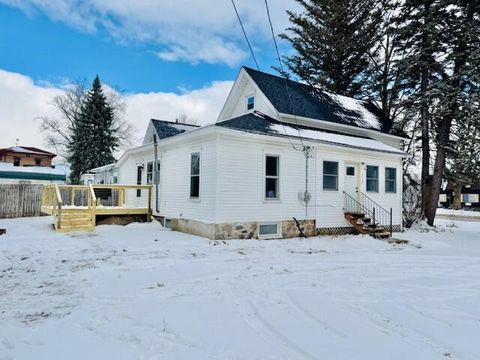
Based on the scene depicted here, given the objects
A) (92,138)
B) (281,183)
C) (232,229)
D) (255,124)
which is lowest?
(232,229)

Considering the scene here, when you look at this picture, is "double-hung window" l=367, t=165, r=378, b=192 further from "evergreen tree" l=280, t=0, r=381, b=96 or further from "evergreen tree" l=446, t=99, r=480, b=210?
"evergreen tree" l=280, t=0, r=381, b=96

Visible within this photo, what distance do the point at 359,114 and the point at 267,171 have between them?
370 inches

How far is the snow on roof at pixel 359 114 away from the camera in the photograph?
1655 cm

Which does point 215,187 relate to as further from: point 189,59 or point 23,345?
point 189,59

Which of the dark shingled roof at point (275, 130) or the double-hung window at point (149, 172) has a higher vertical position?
the dark shingled roof at point (275, 130)

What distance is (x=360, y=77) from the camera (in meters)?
23.8

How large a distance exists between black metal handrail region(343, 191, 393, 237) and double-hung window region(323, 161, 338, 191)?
625 mm

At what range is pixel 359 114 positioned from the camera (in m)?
17.7

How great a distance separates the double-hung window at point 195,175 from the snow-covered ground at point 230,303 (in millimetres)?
2715

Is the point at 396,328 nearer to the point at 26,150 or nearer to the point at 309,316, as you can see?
the point at 309,316

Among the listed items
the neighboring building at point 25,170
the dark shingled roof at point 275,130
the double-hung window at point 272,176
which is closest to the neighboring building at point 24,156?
the neighboring building at point 25,170

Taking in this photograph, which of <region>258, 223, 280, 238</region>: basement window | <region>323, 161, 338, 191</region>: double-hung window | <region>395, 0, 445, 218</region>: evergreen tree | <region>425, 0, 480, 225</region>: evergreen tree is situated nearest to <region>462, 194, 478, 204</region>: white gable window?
<region>395, 0, 445, 218</region>: evergreen tree

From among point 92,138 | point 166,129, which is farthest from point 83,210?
point 92,138

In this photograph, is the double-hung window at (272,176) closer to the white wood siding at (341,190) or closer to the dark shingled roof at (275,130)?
the dark shingled roof at (275,130)
